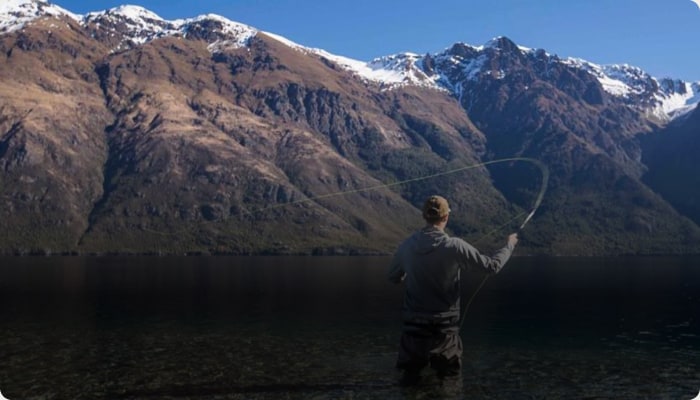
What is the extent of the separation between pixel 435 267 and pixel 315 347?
81.1ft

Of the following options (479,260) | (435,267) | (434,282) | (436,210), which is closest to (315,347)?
(434,282)

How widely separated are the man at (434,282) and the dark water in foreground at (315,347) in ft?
17.8

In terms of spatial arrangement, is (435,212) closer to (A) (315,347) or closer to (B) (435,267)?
(B) (435,267)

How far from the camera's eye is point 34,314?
61.5 meters

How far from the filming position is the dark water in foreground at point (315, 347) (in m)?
29.0

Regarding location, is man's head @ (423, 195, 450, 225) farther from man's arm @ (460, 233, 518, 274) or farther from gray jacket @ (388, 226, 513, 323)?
man's arm @ (460, 233, 518, 274)

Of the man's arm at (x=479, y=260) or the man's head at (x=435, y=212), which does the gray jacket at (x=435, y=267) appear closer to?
the man's arm at (x=479, y=260)

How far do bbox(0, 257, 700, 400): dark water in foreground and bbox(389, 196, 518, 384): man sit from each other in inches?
214

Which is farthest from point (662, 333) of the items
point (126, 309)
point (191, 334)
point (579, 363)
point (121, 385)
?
point (126, 309)

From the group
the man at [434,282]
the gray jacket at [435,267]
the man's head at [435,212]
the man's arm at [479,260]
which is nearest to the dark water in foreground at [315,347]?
the man at [434,282]

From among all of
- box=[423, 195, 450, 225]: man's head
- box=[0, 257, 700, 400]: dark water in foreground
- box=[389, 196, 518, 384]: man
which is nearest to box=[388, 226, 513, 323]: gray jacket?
box=[389, 196, 518, 384]: man

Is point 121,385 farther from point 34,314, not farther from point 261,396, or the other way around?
point 34,314

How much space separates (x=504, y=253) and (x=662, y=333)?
1548 inches

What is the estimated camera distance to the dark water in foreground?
95.1 feet
